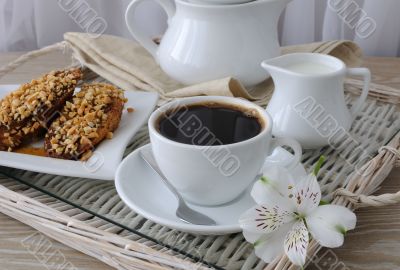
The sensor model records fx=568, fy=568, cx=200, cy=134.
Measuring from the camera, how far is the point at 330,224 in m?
0.48

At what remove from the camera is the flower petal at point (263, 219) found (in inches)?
18.8

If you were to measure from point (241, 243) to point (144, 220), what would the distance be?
10 cm

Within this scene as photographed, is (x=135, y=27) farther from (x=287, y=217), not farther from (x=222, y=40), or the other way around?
(x=287, y=217)

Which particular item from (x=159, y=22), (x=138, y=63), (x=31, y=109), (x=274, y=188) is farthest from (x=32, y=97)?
(x=159, y=22)

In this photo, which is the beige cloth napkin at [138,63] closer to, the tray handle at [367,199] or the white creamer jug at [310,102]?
the white creamer jug at [310,102]

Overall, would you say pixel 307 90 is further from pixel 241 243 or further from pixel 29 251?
pixel 29 251

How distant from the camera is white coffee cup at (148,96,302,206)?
1.66 feet

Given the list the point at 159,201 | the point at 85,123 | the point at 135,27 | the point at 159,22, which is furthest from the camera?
the point at 159,22

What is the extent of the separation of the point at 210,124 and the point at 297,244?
0.15 meters

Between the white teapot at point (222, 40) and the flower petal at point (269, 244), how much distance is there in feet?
1.09

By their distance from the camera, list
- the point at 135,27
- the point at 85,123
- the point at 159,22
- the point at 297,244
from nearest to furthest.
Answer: the point at 297,244
the point at 85,123
the point at 135,27
the point at 159,22

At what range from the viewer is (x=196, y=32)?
76cm

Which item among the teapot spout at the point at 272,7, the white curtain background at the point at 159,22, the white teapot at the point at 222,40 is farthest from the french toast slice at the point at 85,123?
the white curtain background at the point at 159,22


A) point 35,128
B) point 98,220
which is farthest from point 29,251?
point 35,128
